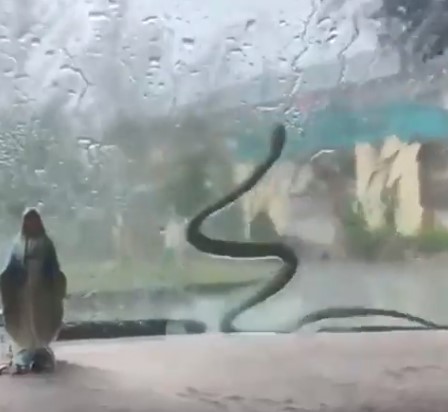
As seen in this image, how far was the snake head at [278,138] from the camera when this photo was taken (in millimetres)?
1103

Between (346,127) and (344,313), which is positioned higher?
(346,127)

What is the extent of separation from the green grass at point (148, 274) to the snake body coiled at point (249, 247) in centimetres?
2

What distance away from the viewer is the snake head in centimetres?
110

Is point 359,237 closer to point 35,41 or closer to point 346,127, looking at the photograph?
point 346,127

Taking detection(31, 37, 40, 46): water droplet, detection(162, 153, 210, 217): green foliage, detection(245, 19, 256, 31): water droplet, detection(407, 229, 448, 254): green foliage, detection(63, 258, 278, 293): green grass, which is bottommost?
detection(63, 258, 278, 293): green grass

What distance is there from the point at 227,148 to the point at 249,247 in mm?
133

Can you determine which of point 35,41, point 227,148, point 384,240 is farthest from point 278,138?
point 35,41

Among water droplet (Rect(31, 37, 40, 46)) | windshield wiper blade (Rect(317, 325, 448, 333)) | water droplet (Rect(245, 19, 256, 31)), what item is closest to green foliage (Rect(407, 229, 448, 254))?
windshield wiper blade (Rect(317, 325, 448, 333))

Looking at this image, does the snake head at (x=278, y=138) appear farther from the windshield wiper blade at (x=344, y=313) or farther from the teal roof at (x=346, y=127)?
the windshield wiper blade at (x=344, y=313)

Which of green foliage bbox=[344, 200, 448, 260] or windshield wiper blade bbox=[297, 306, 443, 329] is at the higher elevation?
green foliage bbox=[344, 200, 448, 260]

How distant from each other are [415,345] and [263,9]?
1.56 feet

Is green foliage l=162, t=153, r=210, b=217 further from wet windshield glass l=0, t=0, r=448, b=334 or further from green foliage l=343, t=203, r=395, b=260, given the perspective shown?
green foliage l=343, t=203, r=395, b=260

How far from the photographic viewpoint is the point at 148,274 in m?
1.09

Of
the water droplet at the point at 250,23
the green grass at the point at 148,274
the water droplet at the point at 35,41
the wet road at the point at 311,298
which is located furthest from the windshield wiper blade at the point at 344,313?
the water droplet at the point at 35,41
